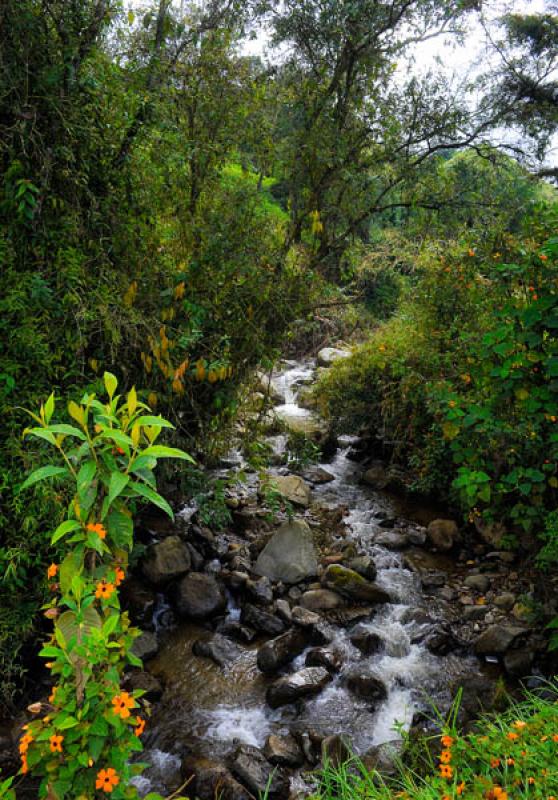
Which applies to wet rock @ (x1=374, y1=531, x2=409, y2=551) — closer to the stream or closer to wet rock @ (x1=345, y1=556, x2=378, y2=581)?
the stream

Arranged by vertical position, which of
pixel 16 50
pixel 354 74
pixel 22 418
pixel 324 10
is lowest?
pixel 22 418

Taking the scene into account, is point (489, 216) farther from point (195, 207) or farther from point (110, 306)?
point (110, 306)

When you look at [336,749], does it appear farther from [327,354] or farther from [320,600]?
[327,354]

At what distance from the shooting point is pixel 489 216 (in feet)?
17.6

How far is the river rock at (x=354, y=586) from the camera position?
5.04 meters

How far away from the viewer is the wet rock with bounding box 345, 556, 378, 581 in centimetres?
538

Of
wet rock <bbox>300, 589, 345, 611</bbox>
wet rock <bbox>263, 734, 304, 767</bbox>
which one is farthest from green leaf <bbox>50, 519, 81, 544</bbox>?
wet rock <bbox>300, 589, 345, 611</bbox>

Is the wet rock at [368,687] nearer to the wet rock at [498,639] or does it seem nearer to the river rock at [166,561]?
the wet rock at [498,639]

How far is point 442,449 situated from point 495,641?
2.49 m

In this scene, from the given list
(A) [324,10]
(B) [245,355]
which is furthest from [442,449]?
(A) [324,10]

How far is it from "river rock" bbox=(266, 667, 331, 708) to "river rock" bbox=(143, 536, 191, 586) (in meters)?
1.46

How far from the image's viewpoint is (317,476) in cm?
794

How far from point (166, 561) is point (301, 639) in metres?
1.44

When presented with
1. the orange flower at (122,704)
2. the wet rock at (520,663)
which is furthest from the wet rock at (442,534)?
the orange flower at (122,704)
